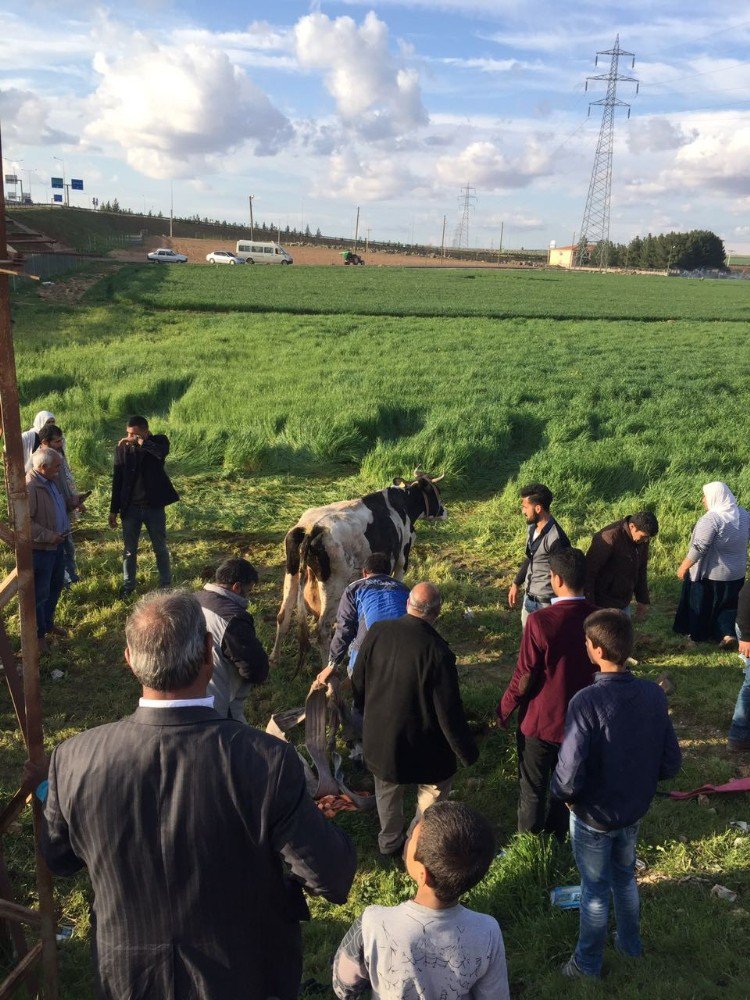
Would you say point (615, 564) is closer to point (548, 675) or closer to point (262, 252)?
point (548, 675)

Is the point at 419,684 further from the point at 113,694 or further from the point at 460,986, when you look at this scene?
the point at 113,694

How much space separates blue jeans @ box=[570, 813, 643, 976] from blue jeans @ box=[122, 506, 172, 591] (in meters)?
5.41

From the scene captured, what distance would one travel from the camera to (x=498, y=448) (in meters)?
12.2

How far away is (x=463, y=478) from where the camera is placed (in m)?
11.3

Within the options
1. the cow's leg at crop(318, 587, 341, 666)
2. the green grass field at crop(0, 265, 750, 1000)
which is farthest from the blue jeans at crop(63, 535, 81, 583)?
the cow's leg at crop(318, 587, 341, 666)

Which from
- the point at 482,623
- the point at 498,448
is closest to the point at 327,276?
the point at 498,448

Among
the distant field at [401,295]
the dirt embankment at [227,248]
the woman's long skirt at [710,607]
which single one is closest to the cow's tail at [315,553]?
the woman's long skirt at [710,607]

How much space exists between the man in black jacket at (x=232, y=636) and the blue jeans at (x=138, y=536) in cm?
339

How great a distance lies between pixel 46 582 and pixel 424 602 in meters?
4.16

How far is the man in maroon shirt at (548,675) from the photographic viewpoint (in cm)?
403

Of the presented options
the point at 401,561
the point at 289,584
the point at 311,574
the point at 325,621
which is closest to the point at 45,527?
the point at 289,584

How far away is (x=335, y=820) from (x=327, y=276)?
50178mm

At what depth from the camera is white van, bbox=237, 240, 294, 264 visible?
2623 inches

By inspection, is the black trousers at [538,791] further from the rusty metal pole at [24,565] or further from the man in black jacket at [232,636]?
the rusty metal pole at [24,565]
